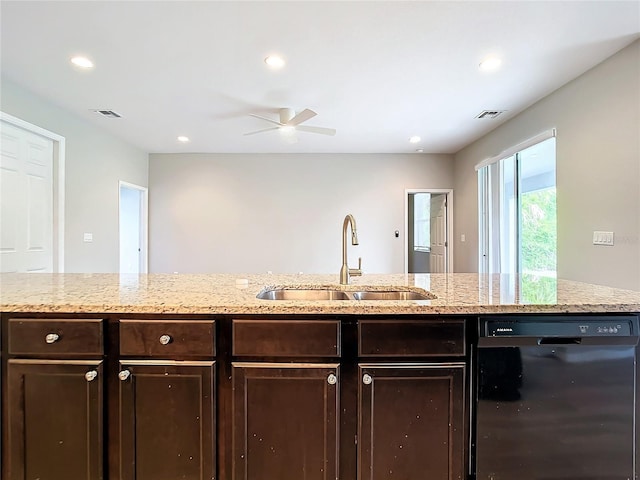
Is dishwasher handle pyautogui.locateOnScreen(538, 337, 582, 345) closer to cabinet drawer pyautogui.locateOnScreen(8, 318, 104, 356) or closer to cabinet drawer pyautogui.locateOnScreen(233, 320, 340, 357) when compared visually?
cabinet drawer pyautogui.locateOnScreen(233, 320, 340, 357)

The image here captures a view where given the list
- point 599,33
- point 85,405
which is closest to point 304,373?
point 85,405

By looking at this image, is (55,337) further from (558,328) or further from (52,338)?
(558,328)

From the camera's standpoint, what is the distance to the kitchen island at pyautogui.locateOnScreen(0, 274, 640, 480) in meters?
1.22

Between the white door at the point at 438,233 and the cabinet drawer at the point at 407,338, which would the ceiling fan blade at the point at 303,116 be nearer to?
the cabinet drawer at the point at 407,338

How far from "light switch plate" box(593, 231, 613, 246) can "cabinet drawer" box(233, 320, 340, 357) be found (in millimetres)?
2606

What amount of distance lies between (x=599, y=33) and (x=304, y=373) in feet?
9.75

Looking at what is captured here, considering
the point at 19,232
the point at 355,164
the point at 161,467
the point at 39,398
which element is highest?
the point at 355,164

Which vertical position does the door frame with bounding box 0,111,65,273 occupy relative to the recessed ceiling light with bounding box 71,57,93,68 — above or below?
below

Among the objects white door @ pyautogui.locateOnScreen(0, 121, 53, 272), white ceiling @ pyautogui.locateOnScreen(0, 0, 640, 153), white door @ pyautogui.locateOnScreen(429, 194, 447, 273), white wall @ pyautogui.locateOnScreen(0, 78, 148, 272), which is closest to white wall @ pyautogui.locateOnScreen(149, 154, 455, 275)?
white door @ pyautogui.locateOnScreen(429, 194, 447, 273)

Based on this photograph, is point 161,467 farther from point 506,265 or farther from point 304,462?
point 506,265

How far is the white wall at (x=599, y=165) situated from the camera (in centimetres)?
245

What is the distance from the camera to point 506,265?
445 cm

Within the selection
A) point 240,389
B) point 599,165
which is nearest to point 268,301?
point 240,389

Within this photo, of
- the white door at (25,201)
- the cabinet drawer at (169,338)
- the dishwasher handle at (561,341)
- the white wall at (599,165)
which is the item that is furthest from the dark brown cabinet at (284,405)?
the white door at (25,201)
